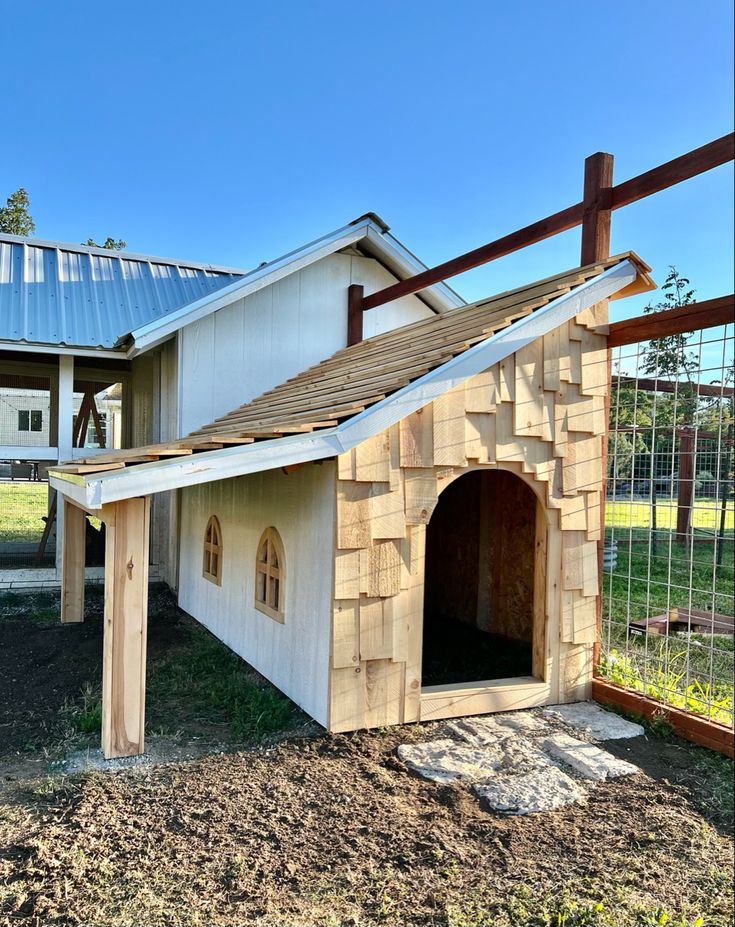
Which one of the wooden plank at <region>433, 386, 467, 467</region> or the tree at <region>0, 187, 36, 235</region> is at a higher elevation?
the tree at <region>0, 187, 36, 235</region>

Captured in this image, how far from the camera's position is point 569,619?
213 inches

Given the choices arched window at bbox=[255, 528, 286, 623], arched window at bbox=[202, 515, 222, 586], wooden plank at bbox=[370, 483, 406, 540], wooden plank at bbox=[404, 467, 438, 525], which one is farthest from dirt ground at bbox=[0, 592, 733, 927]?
arched window at bbox=[202, 515, 222, 586]

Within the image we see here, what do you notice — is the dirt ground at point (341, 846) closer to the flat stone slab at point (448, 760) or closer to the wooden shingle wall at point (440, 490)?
the flat stone slab at point (448, 760)

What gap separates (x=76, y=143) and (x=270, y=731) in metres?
14.8

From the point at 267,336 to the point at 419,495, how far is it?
4491mm

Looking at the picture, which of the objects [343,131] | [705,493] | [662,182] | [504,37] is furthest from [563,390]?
[705,493]

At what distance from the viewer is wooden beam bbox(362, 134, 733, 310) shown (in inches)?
173

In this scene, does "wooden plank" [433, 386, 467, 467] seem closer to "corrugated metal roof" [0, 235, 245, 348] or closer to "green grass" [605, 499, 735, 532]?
"green grass" [605, 499, 735, 532]

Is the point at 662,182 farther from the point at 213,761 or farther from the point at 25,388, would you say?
the point at 25,388

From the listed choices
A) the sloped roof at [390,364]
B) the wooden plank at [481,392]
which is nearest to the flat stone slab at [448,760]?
the sloped roof at [390,364]

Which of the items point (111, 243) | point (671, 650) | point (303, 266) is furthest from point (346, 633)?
point (111, 243)

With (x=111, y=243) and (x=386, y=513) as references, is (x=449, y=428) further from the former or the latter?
(x=111, y=243)

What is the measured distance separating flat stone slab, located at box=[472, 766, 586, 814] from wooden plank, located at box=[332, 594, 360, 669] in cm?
114

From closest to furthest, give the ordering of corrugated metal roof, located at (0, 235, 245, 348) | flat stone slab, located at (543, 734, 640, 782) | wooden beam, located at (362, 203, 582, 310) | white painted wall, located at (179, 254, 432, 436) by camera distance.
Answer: flat stone slab, located at (543, 734, 640, 782)
wooden beam, located at (362, 203, 582, 310)
white painted wall, located at (179, 254, 432, 436)
corrugated metal roof, located at (0, 235, 245, 348)
